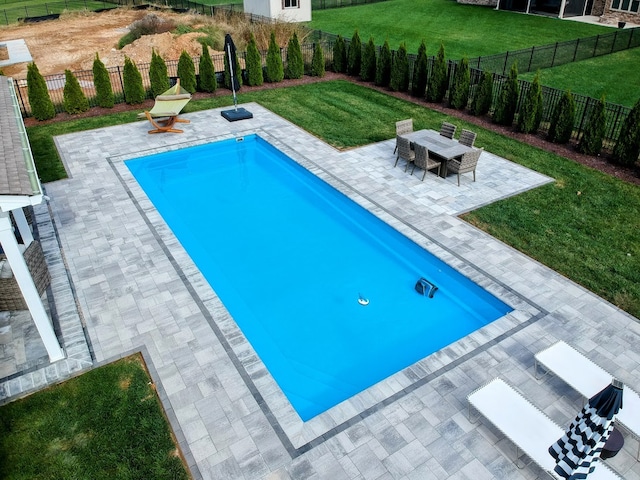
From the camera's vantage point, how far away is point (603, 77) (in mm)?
21875

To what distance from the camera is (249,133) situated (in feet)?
55.4

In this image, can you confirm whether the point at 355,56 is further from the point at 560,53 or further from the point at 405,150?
the point at 560,53

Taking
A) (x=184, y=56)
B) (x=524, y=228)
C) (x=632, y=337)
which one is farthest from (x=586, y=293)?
(x=184, y=56)

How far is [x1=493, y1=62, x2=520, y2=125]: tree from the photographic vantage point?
1578 cm

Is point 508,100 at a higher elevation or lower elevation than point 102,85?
lower

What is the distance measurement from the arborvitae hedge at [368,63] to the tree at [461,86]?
469 centimetres

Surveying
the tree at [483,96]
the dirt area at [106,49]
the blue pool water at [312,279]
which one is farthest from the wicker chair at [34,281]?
the tree at [483,96]

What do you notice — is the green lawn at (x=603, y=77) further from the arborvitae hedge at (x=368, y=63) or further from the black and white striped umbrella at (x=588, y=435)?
the black and white striped umbrella at (x=588, y=435)

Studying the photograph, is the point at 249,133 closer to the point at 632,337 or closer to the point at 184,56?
the point at 184,56

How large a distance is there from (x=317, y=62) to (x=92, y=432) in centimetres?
1956

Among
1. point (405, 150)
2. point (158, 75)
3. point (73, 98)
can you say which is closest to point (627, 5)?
point (405, 150)

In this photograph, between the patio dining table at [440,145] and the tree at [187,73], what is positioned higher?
the tree at [187,73]

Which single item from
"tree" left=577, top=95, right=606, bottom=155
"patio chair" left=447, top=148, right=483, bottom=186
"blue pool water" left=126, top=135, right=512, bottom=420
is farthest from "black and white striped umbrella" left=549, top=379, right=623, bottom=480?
"tree" left=577, top=95, right=606, bottom=155

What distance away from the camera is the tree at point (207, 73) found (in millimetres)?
19984
